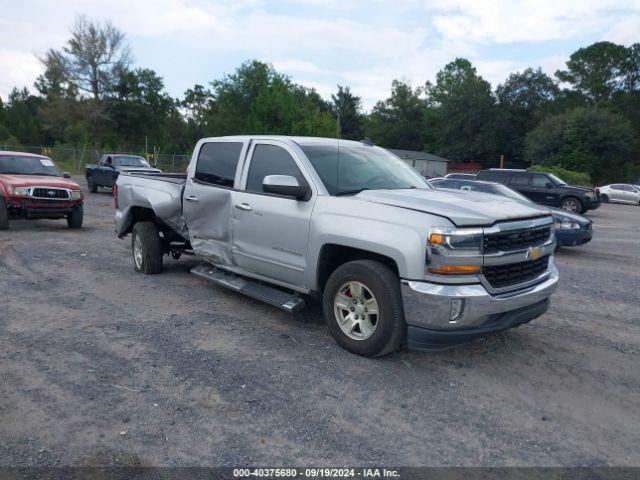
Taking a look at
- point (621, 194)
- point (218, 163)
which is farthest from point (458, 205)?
point (621, 194)

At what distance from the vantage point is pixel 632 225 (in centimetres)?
1806

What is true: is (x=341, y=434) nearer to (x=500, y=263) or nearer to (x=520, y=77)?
(x=500, y=263)

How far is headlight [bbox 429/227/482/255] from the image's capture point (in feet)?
12.2

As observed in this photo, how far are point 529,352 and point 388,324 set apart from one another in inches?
60.6

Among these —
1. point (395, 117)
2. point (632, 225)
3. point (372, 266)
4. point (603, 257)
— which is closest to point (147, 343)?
point (372, 266)

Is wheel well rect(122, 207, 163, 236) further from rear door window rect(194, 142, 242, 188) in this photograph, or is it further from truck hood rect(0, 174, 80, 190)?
truck hood rect(0, 174, 80, 190)

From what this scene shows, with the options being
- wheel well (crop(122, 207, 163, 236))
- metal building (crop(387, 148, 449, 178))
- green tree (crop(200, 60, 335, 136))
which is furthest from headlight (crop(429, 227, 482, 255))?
metal building (crop(387, 148, 449, 178))

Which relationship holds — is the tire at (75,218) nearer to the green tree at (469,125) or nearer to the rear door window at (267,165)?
the rear door window at (267,165)

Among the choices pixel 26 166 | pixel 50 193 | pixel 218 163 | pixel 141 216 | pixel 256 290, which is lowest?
pixel 256 290

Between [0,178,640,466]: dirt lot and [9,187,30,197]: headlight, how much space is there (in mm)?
5122

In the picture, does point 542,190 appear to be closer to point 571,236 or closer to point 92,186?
point 571,236

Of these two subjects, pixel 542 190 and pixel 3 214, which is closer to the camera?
pixel 3 214

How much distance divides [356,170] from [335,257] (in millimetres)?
947

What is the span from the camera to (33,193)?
34.6 feet
